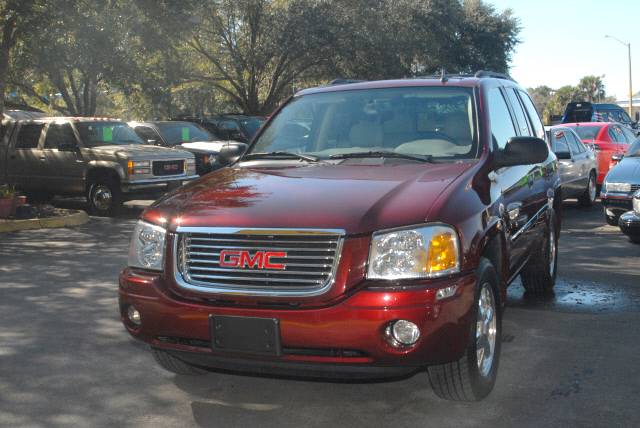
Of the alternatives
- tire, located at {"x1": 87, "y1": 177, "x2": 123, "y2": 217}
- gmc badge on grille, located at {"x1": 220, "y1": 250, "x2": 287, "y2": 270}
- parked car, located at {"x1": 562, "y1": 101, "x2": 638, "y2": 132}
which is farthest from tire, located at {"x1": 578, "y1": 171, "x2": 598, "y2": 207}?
parked car, located at {"x1": 562, "y1": 101, "x2": 638, "y2": 132}

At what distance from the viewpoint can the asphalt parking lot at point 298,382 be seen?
4320 mm

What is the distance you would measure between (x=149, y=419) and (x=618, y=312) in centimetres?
399

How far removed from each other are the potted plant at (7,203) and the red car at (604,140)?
1042 centimetres

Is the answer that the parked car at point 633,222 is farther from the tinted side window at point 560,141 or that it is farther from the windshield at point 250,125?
the windshield at point 250,125

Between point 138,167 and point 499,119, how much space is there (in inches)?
377

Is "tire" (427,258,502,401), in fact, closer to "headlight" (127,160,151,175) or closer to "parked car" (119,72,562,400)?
"parked car" (119,72,562,400)

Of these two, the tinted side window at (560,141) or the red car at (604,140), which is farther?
the red car at (604,140)

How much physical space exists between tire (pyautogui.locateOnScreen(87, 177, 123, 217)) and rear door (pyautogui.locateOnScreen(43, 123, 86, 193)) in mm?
371

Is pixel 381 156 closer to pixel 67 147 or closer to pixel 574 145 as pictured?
pixel 574 145

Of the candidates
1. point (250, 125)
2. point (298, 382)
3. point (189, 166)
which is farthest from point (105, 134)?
point (298, 382)

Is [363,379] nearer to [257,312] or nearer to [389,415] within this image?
[389,415]

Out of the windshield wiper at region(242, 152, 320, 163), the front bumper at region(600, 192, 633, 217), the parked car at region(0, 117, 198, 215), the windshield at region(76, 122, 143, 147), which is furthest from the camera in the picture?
the windshield at region(76, 122, 143, 147)

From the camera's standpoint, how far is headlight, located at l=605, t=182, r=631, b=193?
1096 cm

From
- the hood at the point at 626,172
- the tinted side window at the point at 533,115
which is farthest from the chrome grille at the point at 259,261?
the hood at the point at 626,172
